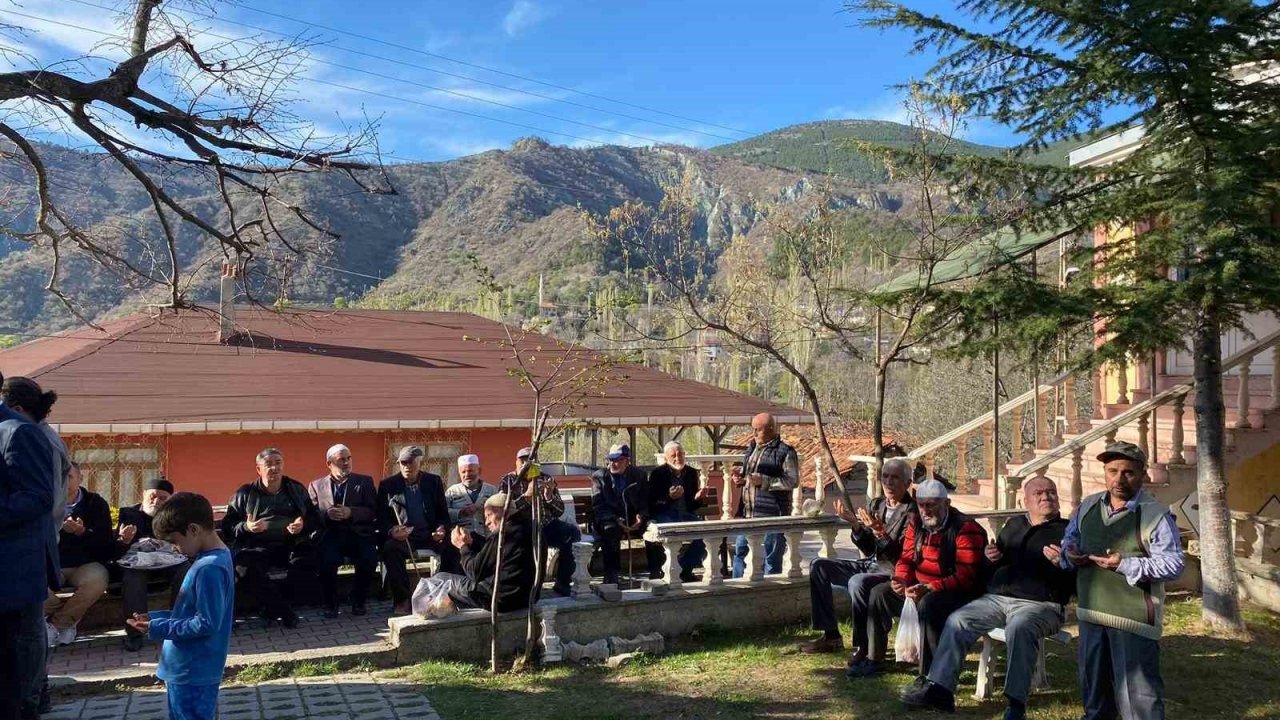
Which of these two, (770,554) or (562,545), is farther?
(770,554)

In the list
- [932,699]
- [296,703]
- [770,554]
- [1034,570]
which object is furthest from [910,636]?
[296,703]

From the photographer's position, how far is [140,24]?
5.65m

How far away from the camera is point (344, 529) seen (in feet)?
28.3

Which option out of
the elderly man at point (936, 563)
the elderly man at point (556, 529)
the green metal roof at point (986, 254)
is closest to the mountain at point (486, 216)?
the green metal roof at point (986, 254)

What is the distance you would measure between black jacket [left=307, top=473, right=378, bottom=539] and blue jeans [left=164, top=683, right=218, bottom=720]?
14.3 feet

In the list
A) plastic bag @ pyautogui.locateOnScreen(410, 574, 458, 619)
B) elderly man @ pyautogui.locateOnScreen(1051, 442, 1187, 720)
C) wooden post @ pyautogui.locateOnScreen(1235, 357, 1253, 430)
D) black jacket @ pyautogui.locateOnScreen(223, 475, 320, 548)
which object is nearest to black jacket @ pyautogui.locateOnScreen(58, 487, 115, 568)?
black jacket @ pyautogui.locateOnScreen(223, 475, 320, 548)

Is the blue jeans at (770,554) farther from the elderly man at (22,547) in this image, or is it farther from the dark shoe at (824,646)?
the elderly man at (22,547)

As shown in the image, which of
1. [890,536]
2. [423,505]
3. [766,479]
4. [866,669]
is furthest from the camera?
[766,479]

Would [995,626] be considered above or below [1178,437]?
below

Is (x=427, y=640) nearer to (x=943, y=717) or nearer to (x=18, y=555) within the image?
(x=18, y=555)

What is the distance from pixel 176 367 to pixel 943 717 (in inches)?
478

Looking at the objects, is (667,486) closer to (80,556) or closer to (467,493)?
(467,493)

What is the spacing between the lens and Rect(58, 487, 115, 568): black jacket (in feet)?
24.7

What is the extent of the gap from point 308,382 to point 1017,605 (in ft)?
36.1
